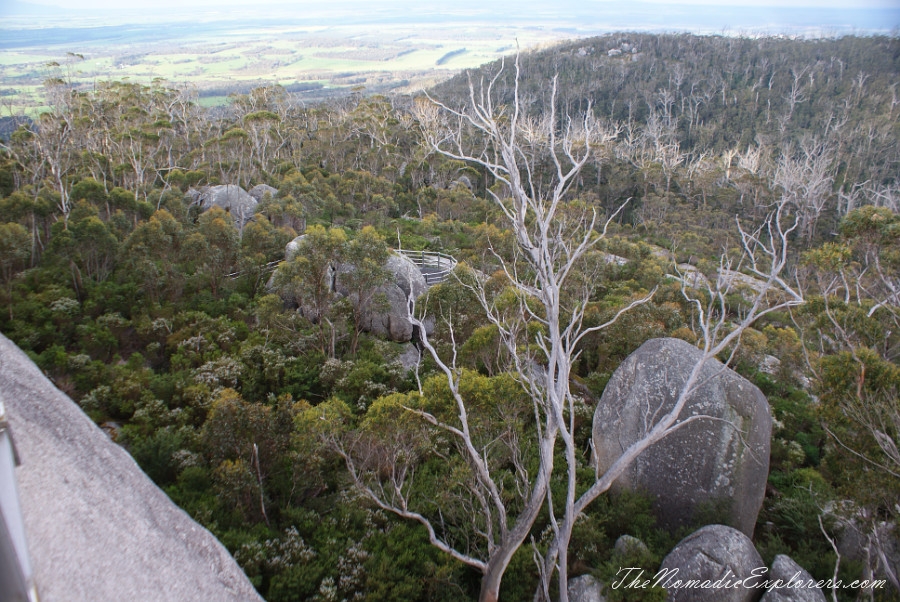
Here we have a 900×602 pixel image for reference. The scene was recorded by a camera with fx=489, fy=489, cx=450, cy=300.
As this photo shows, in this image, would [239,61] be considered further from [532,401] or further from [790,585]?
[790,585]

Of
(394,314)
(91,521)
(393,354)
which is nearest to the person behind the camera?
(91,521)

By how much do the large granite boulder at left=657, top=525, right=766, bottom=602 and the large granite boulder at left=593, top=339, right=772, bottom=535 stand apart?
1.35 meters

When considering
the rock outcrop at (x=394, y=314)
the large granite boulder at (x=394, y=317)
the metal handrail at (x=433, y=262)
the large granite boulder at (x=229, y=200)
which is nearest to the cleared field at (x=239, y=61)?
the large granite boulder at (x=229, y=200)

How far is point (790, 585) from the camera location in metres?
7.01

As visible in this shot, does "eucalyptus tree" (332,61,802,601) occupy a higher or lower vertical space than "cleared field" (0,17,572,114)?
lower

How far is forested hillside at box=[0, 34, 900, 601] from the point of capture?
7.65 m

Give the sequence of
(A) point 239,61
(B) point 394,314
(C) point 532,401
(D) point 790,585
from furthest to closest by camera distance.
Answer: (A) point 239,61 < (B) point 394,314 < (C) point 532,401 < (D) point 790,585

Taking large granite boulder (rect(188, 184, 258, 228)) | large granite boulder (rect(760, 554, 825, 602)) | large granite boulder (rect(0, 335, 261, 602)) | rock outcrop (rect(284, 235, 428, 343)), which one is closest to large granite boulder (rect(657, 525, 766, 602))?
large granite boulder (rect(760, 554, 825, 602))

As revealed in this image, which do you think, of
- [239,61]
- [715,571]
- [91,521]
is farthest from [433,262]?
[239,61]

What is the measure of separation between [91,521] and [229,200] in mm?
28412

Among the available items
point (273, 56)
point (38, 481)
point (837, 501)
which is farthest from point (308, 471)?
point (273, 56)

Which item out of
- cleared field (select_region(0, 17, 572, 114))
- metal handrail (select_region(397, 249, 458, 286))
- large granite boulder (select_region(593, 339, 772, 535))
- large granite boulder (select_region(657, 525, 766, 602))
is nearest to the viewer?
large granite boulder (select_region(657, 525, 766, 602))

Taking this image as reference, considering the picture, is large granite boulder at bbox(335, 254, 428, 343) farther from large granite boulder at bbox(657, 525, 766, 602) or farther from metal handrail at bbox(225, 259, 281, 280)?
large granite boulder at bbox(657, 525, 766, 602)

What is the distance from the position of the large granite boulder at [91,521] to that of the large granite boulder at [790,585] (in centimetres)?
722
